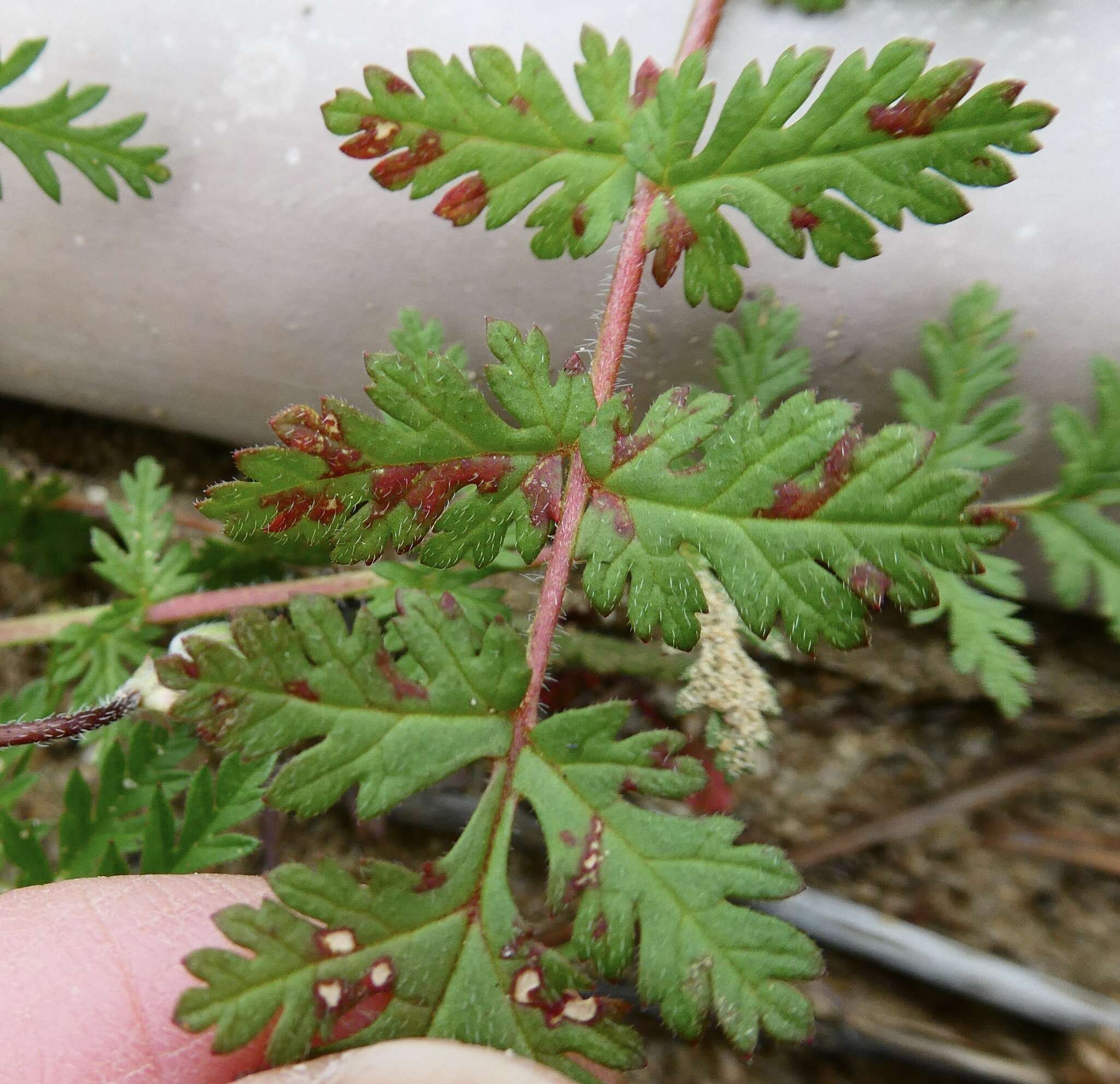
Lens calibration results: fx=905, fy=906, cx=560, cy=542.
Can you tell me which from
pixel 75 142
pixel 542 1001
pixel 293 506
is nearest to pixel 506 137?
pixel 293 506

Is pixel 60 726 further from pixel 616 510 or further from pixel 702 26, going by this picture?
pixel 702 26

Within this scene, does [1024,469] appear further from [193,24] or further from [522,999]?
[193,24]

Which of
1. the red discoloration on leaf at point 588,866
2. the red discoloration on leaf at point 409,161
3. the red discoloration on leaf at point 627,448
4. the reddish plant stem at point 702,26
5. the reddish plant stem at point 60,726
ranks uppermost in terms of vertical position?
the reddish plant stem at point 702,26

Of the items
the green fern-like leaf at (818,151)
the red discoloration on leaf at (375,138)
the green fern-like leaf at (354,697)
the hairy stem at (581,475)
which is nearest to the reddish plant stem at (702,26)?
the hairy stem at (581,475)

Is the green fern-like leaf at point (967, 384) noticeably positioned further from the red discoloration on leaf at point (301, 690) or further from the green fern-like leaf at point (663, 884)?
the red discoloration on leaf at point (301, 690)

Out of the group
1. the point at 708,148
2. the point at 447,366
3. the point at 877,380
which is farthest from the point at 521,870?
the point at 708,148

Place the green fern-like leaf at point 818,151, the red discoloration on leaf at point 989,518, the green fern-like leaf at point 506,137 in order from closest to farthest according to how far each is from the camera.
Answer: the red discoloration on leaf at point 989,518, the green fern-like leaf at point 818,151, the green fern-like leaf at point 506,137
